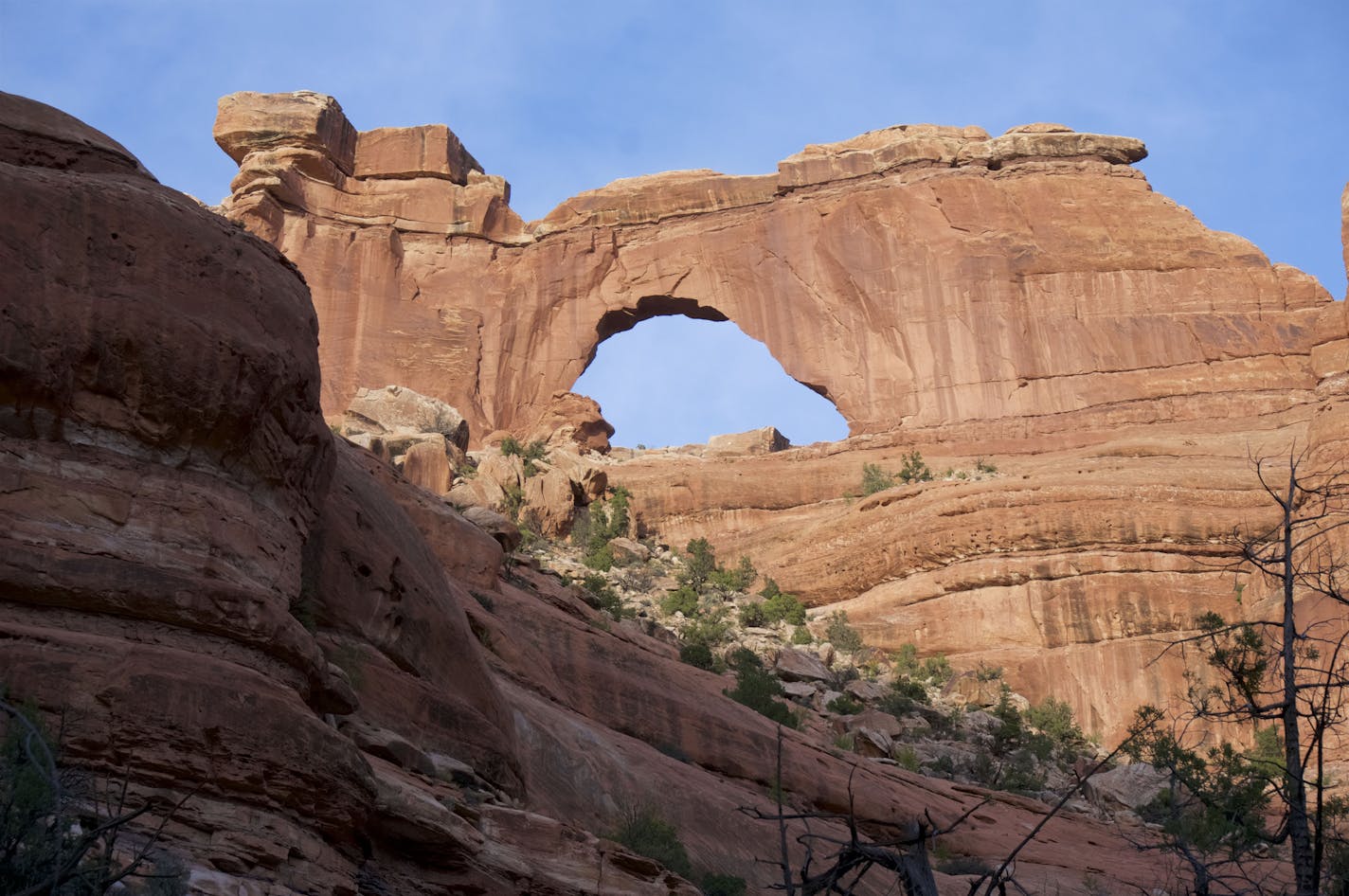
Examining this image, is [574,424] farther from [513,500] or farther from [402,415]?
[513,500]

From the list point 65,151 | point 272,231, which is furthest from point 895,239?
point 65,151

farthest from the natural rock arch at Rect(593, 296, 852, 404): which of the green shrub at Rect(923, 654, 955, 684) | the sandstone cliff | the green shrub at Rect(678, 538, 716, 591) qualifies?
the green shrub at Rect(923, 654, 955, 684)

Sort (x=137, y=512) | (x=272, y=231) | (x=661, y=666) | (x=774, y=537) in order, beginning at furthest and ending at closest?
(x=272, y=231) → (x=774, y=537) → (x=661, y=666) → (x=137, y=512)

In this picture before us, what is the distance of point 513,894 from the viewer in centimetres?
992

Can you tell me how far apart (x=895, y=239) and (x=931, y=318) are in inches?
139

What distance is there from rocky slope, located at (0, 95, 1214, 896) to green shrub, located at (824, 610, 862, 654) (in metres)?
23.8

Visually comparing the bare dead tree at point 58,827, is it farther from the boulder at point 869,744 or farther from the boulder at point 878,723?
the boulder at point 878,723

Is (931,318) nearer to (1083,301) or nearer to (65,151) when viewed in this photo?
(1083,301)

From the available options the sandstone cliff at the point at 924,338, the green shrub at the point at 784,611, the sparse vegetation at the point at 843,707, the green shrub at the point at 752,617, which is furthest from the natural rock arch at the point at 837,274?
the sparse vegetation at the point at 843,707

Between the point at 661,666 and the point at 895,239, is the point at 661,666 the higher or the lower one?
the lower one

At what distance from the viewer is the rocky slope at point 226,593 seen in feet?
28.6

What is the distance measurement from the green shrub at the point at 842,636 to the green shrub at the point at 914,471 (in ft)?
28.7

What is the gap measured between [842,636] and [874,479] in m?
10.1

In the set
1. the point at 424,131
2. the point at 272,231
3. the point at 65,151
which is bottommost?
the point at 65,151
